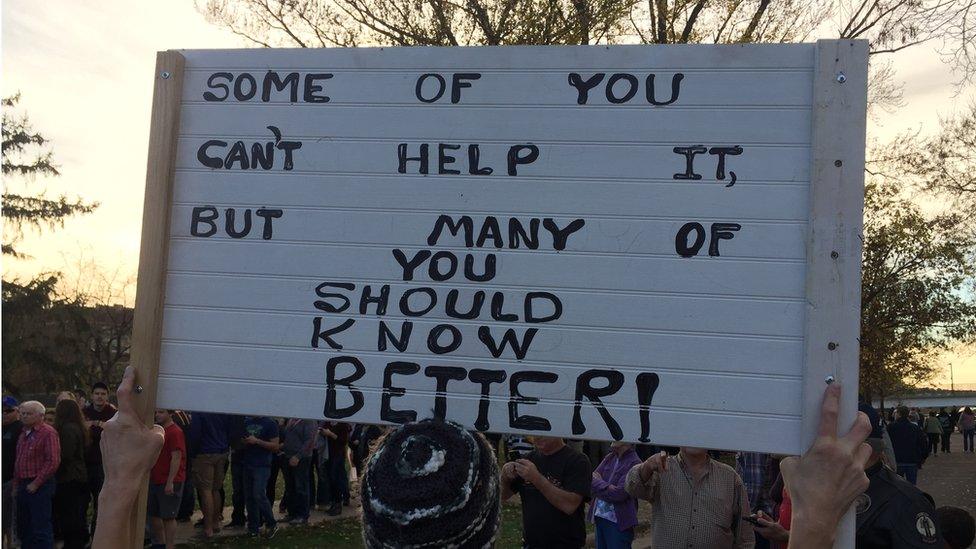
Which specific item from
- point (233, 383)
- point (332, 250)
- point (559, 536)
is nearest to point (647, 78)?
point (332, 250)

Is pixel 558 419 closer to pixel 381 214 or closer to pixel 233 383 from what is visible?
pixel 381 214

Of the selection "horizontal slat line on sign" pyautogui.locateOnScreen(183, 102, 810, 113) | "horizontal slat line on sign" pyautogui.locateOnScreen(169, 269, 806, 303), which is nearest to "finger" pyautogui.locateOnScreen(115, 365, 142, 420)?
"horizontal slat line on sign" pyautogui.locateOnScreen(169, 269, 806, 303)

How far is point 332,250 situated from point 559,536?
370 cm

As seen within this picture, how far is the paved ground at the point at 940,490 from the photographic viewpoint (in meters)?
13.3

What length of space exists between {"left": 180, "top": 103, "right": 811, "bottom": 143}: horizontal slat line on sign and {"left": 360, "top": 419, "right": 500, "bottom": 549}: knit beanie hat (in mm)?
1156

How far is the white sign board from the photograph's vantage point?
262 centimetres

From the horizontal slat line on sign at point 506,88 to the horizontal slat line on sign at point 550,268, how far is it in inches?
18.0

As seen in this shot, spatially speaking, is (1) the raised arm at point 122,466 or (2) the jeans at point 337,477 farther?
(2) the jeans at point 337,477

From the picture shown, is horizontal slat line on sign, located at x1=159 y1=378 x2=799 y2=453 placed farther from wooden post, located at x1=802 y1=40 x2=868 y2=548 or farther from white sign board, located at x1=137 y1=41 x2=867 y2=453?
wooden post, located at x1=802 y1=40 x2=868 y2=548

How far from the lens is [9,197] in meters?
39.9

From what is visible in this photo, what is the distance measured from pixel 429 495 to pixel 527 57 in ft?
5.07

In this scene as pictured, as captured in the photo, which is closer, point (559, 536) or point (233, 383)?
point (233, 383)

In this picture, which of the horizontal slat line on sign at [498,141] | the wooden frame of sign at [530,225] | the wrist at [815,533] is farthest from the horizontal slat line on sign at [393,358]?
the horizontal slat line on sign at [498,141]

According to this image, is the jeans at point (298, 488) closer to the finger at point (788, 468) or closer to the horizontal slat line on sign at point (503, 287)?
the horizontal slat line on sign at point (503, 287)
